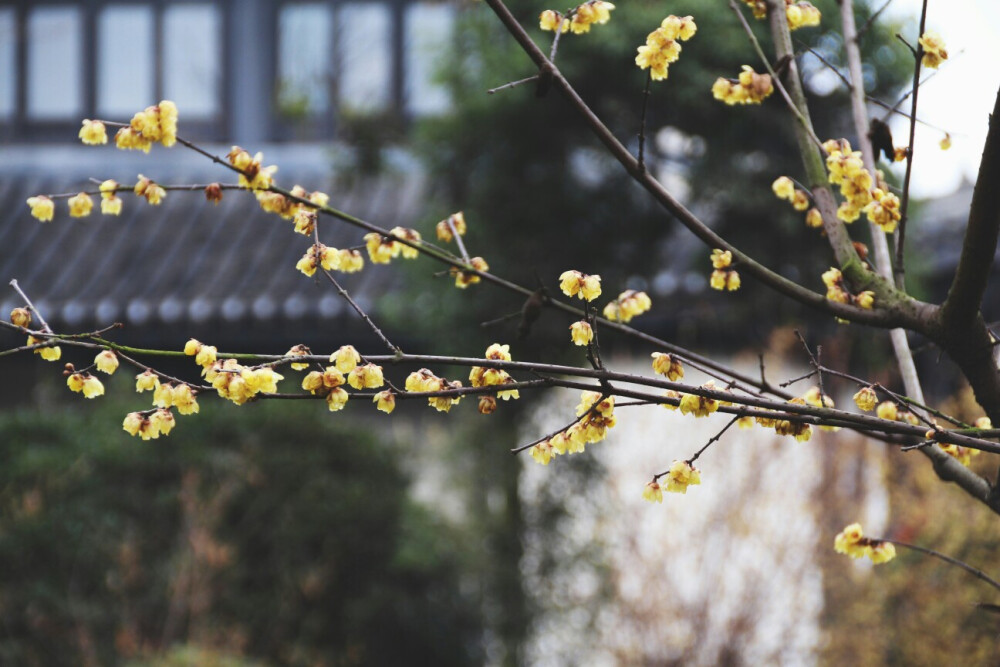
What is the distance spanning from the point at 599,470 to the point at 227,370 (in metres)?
3.68

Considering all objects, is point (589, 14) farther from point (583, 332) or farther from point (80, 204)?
point (80, 204)

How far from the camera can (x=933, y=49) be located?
1.45 metres

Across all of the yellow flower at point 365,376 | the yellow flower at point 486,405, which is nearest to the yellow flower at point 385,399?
the yellow flower at point 365,376

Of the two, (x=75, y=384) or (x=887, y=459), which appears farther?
(x=887, y=459)

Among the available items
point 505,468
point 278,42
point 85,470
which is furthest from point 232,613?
point 278,42

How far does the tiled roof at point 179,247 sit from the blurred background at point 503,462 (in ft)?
0.10

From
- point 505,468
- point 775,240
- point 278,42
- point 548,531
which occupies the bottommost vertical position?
point 548,531

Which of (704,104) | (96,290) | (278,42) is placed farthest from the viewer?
(278,42)

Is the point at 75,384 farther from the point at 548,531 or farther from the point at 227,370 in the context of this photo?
the point at 548,531

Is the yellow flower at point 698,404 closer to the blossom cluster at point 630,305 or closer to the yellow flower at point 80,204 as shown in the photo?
the blossom cluster at point 630,305

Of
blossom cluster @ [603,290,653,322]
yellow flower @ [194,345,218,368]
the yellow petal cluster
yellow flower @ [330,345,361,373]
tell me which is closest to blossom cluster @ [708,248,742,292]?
blossom cluster @ [603,290,653,322]

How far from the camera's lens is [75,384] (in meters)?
1.27

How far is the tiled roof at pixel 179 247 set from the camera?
5.12 meters

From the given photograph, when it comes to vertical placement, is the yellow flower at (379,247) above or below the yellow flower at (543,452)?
above
